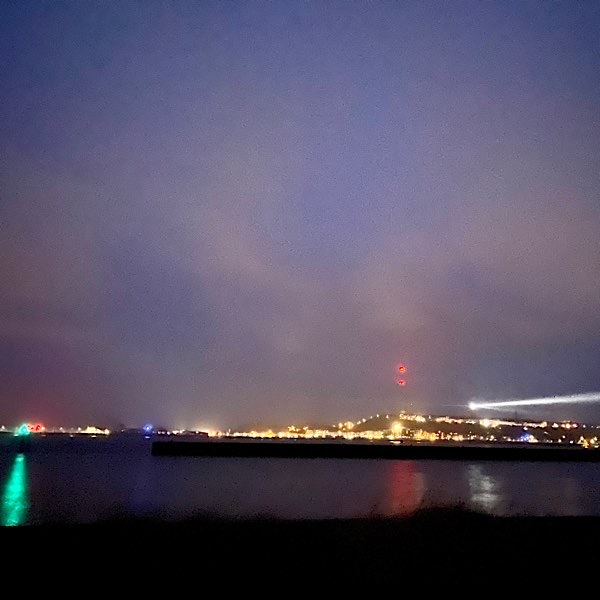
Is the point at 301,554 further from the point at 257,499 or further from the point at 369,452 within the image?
the point at 369,452

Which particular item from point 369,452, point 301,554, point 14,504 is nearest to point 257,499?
point 14,504

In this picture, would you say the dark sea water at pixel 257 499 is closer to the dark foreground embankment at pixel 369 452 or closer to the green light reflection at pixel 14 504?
the green light reflection at pixel 14 504

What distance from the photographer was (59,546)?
36.1 ft

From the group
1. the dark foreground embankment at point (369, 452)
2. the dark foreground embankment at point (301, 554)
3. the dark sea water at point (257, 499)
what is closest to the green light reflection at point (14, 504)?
the dark sea water at point (257, 499)

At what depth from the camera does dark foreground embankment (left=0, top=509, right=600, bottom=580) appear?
31.2 ft

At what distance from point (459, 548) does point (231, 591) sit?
4816 mm

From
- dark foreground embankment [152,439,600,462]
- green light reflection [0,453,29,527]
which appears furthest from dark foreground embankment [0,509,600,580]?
dark foreground embankment [152,439,600,462]

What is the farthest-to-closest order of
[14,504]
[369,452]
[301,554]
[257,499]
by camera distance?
[369,452]
[257,499]
[14,504]
[301,554]

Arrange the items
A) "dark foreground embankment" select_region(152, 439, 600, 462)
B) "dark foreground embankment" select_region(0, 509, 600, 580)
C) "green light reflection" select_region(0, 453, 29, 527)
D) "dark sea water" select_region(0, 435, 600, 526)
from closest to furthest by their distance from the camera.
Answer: "dark foreground embankment" select_region(0, 509, 600, 580) < "green light reflection" select_region(0, 453, 29, 527) < "dark sea water" select_region(0, 435, 600, 526) < "dark foreground embankment" select_region(152, 439, 600, 462)

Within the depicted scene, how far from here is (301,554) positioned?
439 inches

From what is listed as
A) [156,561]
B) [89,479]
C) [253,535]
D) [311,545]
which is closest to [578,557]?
[311,545]

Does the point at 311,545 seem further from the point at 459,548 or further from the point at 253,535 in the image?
the point at 459,548

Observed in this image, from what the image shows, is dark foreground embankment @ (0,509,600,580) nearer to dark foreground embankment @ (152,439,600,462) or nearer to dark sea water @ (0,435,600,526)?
dark sea water @ (0,435,600,526)

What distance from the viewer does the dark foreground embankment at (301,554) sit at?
951cm
